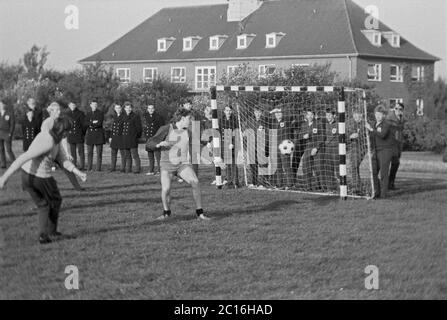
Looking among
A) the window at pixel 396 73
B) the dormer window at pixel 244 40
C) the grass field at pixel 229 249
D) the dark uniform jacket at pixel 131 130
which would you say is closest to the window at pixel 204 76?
the dormer window at pixel 244 40

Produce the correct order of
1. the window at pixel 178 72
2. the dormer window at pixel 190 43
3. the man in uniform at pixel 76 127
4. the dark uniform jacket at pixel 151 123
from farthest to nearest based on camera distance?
1. the dormer window at pixel 190 43
2. the window at pixel 178 72
3. the man in uniform at pixel 76 127
4. the dark uniform jacket at pixel 151 123

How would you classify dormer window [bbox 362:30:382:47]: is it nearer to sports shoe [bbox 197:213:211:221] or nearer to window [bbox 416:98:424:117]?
window [bbox 416:98:424:117]

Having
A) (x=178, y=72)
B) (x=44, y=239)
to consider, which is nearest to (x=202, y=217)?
(x=44, y=239)

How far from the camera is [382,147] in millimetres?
16969

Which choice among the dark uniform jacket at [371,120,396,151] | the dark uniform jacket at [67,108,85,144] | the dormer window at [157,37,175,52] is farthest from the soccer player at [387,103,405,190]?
the dormer window at [157,37,175,52]

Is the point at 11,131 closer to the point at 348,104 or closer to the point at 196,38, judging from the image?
the point at 348,104

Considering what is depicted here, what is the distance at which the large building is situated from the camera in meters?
63.9

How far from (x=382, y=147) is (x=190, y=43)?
5580 centimetres

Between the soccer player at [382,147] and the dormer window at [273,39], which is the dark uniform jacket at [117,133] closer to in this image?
the soccer player at [382,147]

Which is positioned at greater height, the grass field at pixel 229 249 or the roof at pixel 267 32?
the roof at pixel 267 32

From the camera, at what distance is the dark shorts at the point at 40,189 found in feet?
34.9

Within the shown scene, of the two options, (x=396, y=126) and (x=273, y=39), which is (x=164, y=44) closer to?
A: (x=273, y=39)
